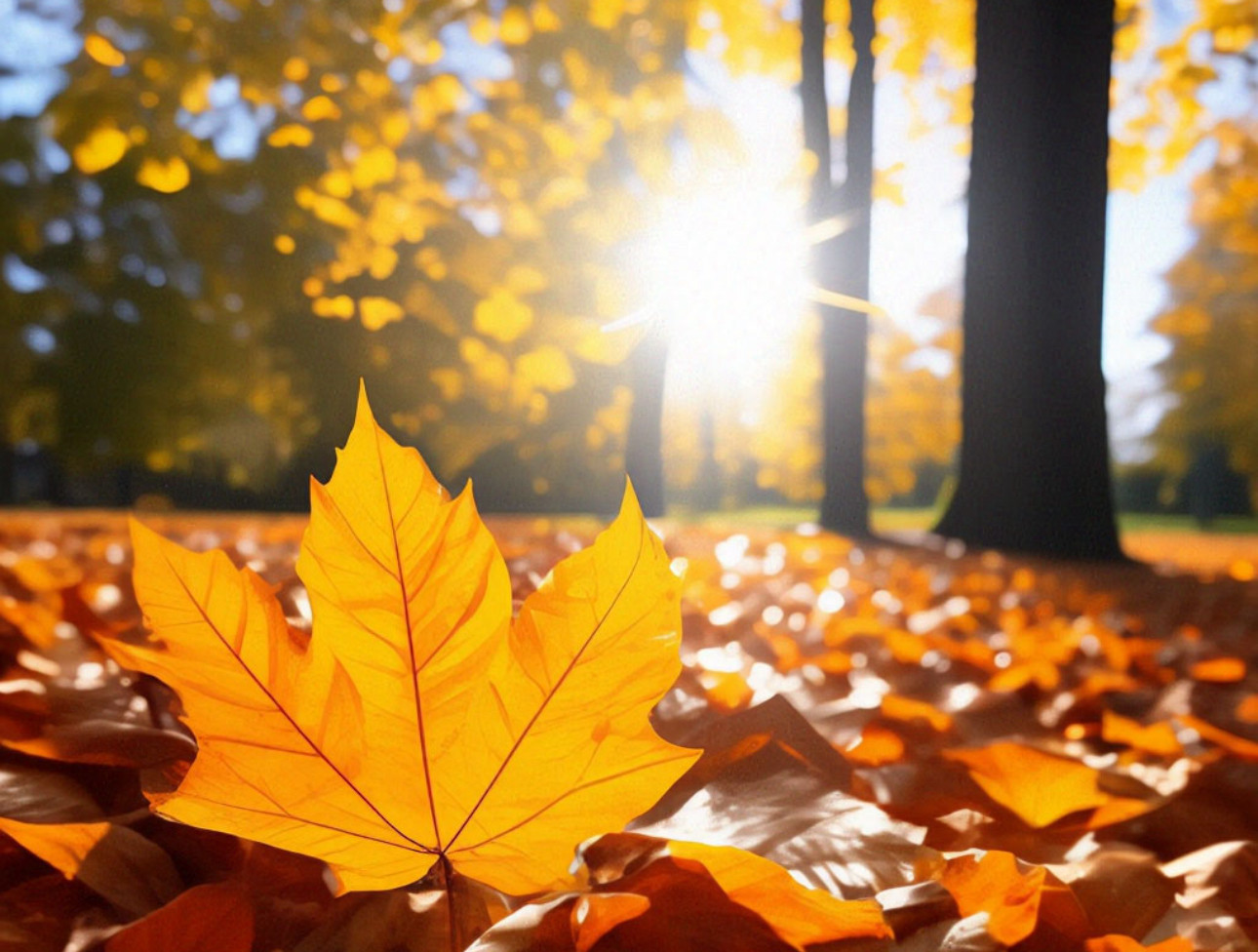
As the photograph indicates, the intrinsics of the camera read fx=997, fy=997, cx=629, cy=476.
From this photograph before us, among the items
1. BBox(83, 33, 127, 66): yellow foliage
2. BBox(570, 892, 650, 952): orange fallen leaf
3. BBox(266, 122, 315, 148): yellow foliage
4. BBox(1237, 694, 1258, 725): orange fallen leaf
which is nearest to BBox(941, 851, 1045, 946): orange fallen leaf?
BBox(570, 892, 650, 952): orange fallen leaf

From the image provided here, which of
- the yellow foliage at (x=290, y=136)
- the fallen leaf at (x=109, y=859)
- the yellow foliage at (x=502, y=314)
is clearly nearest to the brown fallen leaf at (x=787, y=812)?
the fallen leaf at (x=109, y=859)

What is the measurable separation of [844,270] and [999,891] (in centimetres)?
593

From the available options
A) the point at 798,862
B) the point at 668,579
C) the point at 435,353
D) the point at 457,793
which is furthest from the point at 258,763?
the point at 435,353

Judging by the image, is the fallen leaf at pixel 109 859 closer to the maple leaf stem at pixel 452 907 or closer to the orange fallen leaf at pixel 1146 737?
the maple leaf stem at pixel 452 907

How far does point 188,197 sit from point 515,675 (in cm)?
646

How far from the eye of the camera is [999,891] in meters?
0.48

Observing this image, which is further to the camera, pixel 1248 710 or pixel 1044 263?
pixel 1044 263

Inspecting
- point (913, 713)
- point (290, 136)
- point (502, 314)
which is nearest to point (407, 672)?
point (913, 713)

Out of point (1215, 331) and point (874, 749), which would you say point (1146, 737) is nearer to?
point (874, 749)

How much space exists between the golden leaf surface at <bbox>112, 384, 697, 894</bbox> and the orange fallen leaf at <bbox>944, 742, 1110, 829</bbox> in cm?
39

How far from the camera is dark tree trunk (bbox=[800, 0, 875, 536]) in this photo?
5.35m

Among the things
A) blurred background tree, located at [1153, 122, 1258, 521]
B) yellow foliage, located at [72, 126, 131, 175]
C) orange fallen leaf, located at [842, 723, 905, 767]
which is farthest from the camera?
blurred background tree, located at [1153, 122, 1258, 521]

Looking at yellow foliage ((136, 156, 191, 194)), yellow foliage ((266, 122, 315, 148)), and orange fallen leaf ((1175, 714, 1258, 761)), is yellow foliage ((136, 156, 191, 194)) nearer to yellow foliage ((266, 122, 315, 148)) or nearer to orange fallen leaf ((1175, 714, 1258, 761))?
yellow foliage ((266, 122, 315, 148))

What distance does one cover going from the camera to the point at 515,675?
406 mm
